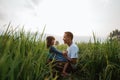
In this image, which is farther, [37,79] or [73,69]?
[73,69]

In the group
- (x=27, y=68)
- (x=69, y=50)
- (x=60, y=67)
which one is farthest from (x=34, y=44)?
(x=69, y=50)

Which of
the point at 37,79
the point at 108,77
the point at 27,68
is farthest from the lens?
the point at 108,77

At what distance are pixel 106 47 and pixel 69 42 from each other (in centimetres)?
146

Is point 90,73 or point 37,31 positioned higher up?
point 37,31

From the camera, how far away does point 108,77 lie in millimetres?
4035

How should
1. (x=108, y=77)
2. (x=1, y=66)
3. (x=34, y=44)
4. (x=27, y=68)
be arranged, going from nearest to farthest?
(x=1, y=66) < (x=27, y=68) < (x=34, y=44) < (x=108, y=77)

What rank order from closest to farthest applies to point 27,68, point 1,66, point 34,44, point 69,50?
point 1,66 < point 27,68 < point 34,44 < point 69,50

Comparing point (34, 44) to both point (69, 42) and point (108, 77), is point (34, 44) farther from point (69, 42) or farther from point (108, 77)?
point (69, 42)

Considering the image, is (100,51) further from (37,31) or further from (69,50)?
(37,31)

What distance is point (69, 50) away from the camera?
5742mm

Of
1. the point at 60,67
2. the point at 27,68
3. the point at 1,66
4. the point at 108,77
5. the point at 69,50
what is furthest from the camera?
the point at 69,50

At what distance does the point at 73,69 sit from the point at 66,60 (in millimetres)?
261

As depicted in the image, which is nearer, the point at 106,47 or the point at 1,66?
the point at 1,66

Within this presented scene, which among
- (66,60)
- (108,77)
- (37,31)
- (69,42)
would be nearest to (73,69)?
(66,60)
